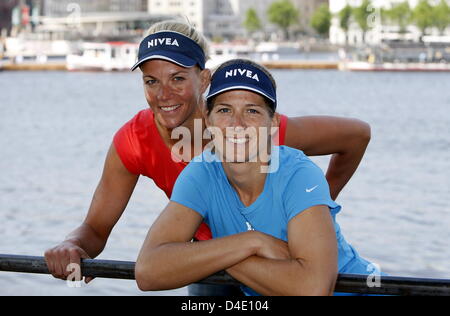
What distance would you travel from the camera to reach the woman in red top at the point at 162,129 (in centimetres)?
417

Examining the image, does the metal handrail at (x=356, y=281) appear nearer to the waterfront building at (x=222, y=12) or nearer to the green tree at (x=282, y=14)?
the green tree at (x=282, y=14)

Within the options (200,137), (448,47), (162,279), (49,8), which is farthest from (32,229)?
(49,8)

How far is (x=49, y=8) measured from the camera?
545ft

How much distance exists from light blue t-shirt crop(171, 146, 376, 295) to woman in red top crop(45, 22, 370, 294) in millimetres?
634

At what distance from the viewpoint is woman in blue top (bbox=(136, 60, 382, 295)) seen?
321cm

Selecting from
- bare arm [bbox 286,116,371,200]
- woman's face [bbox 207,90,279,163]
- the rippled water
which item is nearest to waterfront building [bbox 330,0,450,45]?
the rippled water

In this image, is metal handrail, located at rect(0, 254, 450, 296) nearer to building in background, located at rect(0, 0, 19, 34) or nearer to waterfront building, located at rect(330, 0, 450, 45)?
waterfront building, located at rect(330, 0, 450, 45)

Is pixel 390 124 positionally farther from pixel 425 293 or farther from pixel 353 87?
pixel 425 293

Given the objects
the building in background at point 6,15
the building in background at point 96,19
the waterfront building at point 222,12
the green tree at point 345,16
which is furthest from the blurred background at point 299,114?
the waterfront building at point 222,12

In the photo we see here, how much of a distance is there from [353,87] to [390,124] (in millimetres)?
24624

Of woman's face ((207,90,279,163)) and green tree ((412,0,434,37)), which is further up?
woman's face ((207,90,279,163))

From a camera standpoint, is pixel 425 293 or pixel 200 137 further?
pixel 200 137

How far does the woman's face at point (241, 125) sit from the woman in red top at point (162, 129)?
708 mm

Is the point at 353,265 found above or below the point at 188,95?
below
